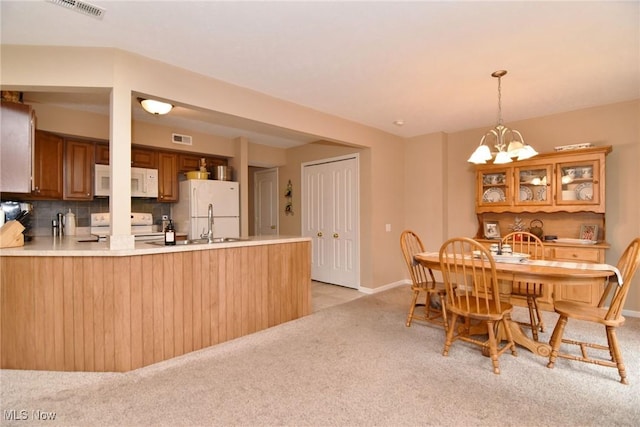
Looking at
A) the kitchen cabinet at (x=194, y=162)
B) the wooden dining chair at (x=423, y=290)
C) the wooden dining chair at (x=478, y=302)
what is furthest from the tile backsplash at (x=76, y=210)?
the wooden dining chair at (x=478, y=302)

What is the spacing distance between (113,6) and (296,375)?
2697 millimetres

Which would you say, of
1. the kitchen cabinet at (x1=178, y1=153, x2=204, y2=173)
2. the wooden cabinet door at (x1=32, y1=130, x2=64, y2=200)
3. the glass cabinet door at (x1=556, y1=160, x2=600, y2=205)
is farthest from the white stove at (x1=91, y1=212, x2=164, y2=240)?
the glass cabinet door at (x1=556, y1=160, x2=600, y2=205)

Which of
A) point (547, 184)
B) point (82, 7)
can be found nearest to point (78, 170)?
point (82, 7)

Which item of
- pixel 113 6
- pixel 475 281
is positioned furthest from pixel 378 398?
pixel 113 6

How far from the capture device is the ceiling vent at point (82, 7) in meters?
1.85

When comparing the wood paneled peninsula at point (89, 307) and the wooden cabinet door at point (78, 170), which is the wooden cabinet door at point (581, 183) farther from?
the wooden cabinet door at point (78, 170)

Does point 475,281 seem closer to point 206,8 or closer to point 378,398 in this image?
point 378,398

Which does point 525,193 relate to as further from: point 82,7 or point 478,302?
point 82,7

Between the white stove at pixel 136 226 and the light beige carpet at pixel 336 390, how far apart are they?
7.18 ft

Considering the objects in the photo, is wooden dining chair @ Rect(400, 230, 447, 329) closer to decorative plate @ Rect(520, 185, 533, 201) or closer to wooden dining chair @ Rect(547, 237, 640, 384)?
wooden dining chair @ Rect(547, 237, 640, 384)

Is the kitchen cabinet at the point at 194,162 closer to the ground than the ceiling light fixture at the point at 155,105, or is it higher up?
closer to the ground

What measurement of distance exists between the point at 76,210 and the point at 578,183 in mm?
6394

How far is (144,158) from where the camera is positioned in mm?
4453

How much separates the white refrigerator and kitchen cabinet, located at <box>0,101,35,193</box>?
6.36 feet
